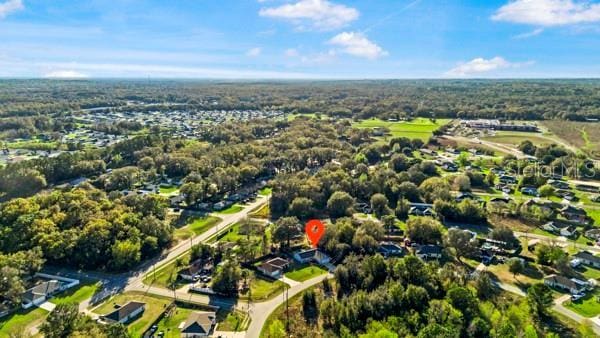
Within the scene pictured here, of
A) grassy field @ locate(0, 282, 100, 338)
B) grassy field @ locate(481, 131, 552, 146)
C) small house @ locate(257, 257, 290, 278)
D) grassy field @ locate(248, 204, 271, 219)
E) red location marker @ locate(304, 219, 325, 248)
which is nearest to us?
grassy field @ locate(0, 282, 100, 338)

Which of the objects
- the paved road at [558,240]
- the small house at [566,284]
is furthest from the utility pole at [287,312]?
the paved road at [558,240]

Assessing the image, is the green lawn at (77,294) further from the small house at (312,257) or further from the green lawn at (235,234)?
the small house at (312,257)

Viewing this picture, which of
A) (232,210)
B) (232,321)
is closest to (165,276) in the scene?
(232,321)

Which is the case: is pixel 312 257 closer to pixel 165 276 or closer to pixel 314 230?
pixel 314 230

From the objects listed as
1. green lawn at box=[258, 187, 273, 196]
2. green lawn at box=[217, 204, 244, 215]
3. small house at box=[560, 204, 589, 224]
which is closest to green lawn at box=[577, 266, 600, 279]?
small house at box=[560, 204, 589, 224]

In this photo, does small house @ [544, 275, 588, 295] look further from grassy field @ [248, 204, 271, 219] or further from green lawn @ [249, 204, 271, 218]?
green lawn @ [249, 204, 271, 218]

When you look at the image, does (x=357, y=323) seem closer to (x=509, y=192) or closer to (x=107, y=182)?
(x=509, y=192)
